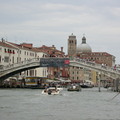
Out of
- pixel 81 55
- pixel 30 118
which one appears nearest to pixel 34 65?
pixel 30 118

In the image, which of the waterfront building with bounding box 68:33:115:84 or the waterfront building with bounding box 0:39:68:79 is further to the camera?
the waterfront building with bounding box 68:33:115:84

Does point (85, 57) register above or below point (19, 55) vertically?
above

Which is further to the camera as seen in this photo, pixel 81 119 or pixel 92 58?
pixel 92 58

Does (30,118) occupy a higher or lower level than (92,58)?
lower

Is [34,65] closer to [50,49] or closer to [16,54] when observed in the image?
[16,54]

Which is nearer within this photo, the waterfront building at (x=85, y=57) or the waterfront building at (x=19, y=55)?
the waterfront building at (x=19, y=55)

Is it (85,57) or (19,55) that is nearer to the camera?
(19,55)

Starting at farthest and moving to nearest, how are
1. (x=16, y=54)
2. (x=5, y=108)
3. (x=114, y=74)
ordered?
(x=16, y=54) → (x=114, y=74) → (x=5, y=108)

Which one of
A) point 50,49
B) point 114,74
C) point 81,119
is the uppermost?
point 50,49

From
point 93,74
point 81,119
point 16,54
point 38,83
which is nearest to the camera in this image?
point 81,119

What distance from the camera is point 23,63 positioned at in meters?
55.8

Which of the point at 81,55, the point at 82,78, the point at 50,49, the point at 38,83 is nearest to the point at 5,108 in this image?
the point at 38,83

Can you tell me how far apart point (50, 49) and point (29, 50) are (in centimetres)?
1789

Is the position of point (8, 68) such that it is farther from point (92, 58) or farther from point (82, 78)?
point (92, 58)
